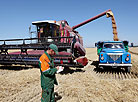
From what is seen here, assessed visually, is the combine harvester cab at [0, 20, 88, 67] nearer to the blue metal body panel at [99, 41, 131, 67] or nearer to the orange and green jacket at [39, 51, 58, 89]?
the blue metal body panel at [99, 41, 131, 67]

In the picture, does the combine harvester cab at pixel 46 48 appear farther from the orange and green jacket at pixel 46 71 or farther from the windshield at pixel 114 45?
the orange and green jacket at pixel 46 71

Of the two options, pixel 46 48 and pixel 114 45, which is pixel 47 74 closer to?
pixel 46 48

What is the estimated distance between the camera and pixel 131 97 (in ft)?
10.5

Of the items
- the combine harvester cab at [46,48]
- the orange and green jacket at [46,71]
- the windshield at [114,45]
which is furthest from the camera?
the windshield at [114,45]

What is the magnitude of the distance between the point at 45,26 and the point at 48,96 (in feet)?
23.1

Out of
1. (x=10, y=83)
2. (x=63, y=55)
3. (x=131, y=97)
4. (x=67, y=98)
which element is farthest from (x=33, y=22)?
(x=131, y=97)

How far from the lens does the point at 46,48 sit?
627cm

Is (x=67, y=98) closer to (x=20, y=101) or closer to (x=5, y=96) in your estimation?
(x=20, y=101)

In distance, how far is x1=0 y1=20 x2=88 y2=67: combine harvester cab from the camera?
5.82m

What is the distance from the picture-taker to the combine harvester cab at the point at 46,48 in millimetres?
5824

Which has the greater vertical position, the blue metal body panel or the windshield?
the windshield

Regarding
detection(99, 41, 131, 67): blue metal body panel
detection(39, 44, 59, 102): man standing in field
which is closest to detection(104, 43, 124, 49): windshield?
detection(99, 41, 131, 67): blue metal body panel

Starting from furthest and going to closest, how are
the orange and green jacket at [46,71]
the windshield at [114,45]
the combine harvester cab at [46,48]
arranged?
the windshield at [114,45]
the combine harvester cab at [46,48]
the orange and green jacket at [46,71]

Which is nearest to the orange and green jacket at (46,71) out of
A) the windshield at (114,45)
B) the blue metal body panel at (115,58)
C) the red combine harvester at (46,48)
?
the red combine harvester at (46,48)
